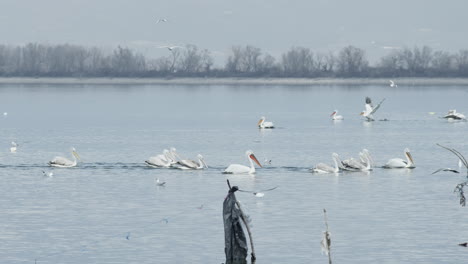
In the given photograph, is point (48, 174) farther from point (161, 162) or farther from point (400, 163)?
point (400, 163)

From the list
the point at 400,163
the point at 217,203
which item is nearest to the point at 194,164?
the point at 400,163

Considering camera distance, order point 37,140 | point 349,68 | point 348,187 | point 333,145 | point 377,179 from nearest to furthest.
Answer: point 348,187 < point 377,179 < point 333,145 < point 37,140 < point 349,68

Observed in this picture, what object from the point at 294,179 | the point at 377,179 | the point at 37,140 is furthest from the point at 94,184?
the point at 37,140

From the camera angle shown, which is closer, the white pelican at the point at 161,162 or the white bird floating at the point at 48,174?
the white bird floating at the point at 48,174

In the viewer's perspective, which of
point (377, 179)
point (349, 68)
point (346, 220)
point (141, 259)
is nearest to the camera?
point (141, 259)

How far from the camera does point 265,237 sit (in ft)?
62.3

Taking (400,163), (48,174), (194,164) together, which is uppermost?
(400,163)

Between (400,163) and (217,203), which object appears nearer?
(217,203)

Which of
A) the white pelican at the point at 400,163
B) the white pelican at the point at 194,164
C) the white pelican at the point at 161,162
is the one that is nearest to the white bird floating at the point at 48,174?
the white pelican at the point at 161,162

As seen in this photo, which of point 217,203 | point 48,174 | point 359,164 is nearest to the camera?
point 217,203

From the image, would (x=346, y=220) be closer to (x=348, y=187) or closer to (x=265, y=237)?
(x=265, y=237)

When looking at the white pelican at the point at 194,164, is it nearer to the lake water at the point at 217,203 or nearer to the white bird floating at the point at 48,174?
the lake water at the point at 217,203

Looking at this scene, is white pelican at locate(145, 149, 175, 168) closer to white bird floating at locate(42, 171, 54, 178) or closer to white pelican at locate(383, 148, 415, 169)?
white bird floating at locate(42, 171, 54, 178)

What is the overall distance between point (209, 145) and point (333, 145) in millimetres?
4615
